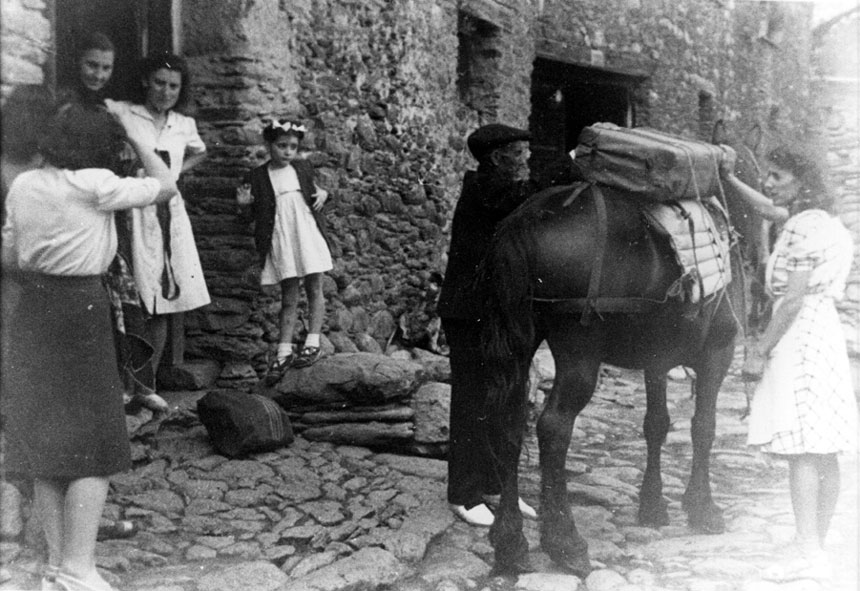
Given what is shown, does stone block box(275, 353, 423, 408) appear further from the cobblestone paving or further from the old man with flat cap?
the old man with flat cap

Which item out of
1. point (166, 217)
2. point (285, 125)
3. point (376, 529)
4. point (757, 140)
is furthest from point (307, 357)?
point (757, 140)

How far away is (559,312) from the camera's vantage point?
15.4 feet

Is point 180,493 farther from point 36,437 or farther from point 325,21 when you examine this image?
point 325,21

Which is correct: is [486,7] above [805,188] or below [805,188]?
above

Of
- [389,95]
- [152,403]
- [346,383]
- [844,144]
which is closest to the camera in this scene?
[152,403]

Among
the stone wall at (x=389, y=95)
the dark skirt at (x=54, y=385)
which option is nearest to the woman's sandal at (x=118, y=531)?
the dark skirt at (x=54, y=385)

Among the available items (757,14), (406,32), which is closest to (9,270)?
(406,32)

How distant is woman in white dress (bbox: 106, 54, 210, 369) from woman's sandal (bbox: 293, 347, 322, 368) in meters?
0.69

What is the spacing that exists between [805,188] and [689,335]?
0.96 metres

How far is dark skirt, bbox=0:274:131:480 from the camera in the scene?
4.00 meters

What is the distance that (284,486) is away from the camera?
557 cm

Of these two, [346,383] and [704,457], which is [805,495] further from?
[346,383]

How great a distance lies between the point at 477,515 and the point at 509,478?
80 centimetres

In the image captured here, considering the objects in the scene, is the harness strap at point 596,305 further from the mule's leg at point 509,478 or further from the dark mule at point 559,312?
the mule's leg at point 509,478
